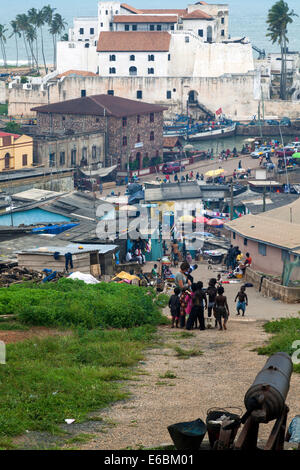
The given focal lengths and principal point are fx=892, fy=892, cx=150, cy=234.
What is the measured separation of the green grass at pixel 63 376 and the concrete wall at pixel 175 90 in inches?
2843

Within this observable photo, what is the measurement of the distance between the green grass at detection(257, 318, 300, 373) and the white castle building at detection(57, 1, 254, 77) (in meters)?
72.9

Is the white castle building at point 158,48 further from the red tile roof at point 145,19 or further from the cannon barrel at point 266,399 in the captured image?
the cannon barrel at point 266,399

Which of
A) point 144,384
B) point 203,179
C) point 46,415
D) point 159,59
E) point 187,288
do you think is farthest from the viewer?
point 159,59

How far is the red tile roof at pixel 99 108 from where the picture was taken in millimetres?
66894

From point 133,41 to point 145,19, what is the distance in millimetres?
3886

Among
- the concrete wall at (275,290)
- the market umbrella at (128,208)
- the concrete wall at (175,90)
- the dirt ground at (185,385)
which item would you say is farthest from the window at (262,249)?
the concrete wall at (175,90)

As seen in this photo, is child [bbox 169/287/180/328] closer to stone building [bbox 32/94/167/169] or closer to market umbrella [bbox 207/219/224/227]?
market umbrella [bbox 207/219/224/227]

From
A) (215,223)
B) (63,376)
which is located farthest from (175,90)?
(63,376)

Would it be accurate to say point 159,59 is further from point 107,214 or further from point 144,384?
point 144,384

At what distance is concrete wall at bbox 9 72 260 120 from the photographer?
88.2 m

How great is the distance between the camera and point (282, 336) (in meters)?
16.7

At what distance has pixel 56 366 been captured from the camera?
576 inches

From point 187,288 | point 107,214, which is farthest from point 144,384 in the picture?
point 107,214

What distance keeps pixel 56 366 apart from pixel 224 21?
90395 mm
